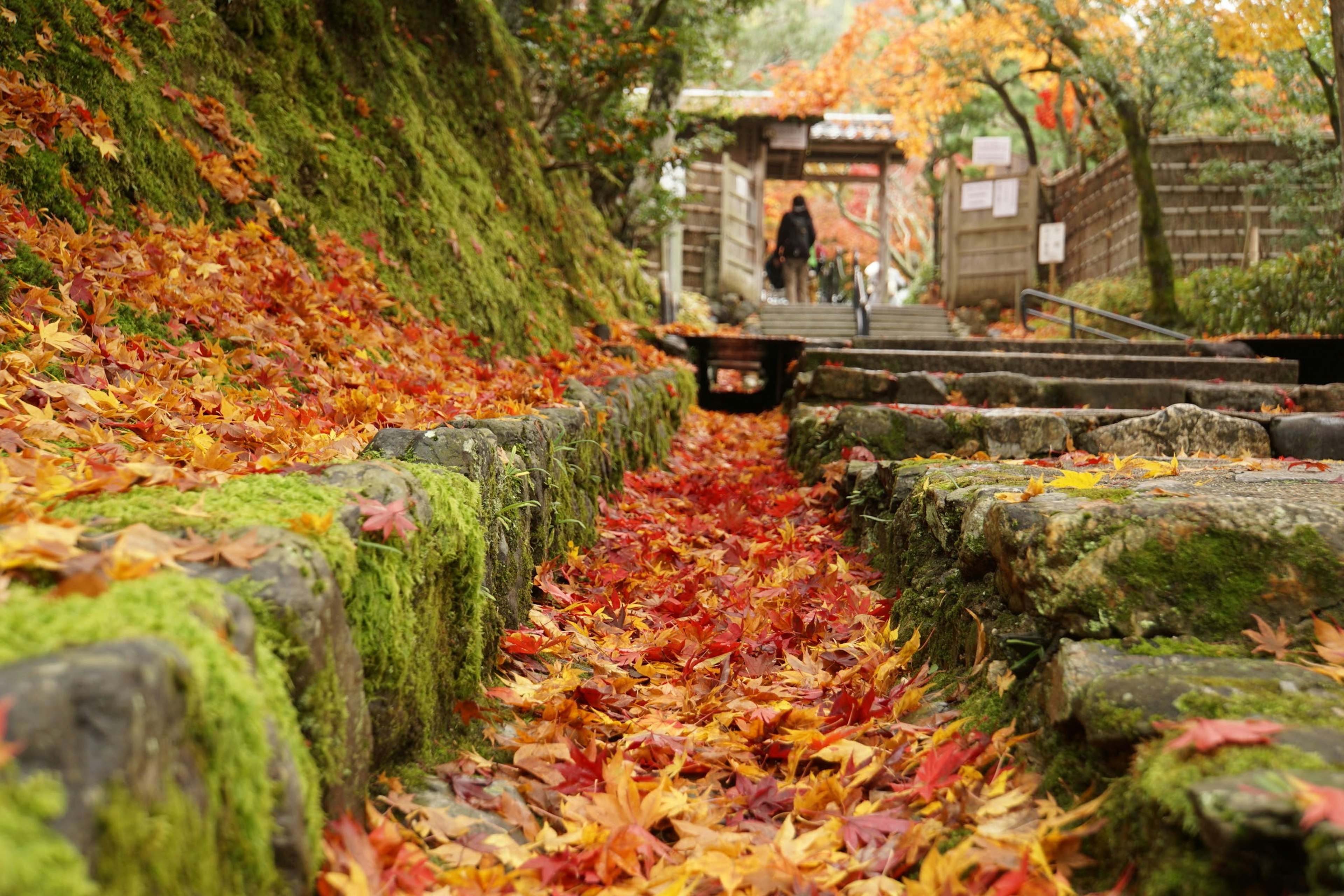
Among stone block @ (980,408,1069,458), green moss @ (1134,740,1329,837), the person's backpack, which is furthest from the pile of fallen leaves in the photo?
the person's backpack

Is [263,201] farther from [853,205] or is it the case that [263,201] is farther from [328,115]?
[853,205]

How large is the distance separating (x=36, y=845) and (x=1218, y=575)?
74.9 inches

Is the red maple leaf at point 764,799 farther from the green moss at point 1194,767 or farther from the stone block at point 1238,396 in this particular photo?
the stone block at point 1238,396

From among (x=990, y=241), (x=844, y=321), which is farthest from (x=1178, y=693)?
(x=990, y=241)

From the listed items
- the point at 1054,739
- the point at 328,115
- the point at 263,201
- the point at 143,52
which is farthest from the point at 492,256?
the point at 1054,739

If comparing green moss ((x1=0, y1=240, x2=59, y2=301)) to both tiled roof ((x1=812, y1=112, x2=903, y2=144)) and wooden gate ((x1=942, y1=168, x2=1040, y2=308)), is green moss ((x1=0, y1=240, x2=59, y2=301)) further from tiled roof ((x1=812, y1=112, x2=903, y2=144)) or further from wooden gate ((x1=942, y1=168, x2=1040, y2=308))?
tiled roof ((x1=812, y1=112, x2=903, y2=144))

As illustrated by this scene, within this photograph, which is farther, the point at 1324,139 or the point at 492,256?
the point at 1324,139

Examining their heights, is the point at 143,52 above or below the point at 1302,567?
above

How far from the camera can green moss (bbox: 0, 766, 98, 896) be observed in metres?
0.76

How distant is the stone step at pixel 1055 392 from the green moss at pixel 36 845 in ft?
18.8

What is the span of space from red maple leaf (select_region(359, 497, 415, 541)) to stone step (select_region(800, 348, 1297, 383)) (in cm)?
567

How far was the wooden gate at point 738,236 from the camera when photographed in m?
16.5

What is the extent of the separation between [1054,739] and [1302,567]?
58 centimetres

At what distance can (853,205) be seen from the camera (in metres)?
33.0
